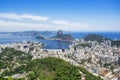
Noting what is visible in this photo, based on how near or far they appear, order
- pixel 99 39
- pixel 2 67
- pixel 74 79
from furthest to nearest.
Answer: pixel 99 39 → pixel 2 67 → pixel 74 79

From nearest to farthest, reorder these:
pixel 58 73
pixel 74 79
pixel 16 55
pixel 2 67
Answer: pixel 74 79 → pixel 58 73 → pixel 2 67 → pixel 16 55

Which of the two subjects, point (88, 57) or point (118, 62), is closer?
point (118, 62)

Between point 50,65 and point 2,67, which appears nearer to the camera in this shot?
point 50,65

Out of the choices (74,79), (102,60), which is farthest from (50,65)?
(102,60)

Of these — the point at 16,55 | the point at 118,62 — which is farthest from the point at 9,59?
the point at 118,62

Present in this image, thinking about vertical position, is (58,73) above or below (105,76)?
above

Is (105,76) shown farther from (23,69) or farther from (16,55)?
(16,55)

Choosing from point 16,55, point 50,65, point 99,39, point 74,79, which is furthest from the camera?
point 99,39

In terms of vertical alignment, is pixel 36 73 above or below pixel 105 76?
above

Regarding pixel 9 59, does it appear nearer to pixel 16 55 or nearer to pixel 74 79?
pixel 16 55
